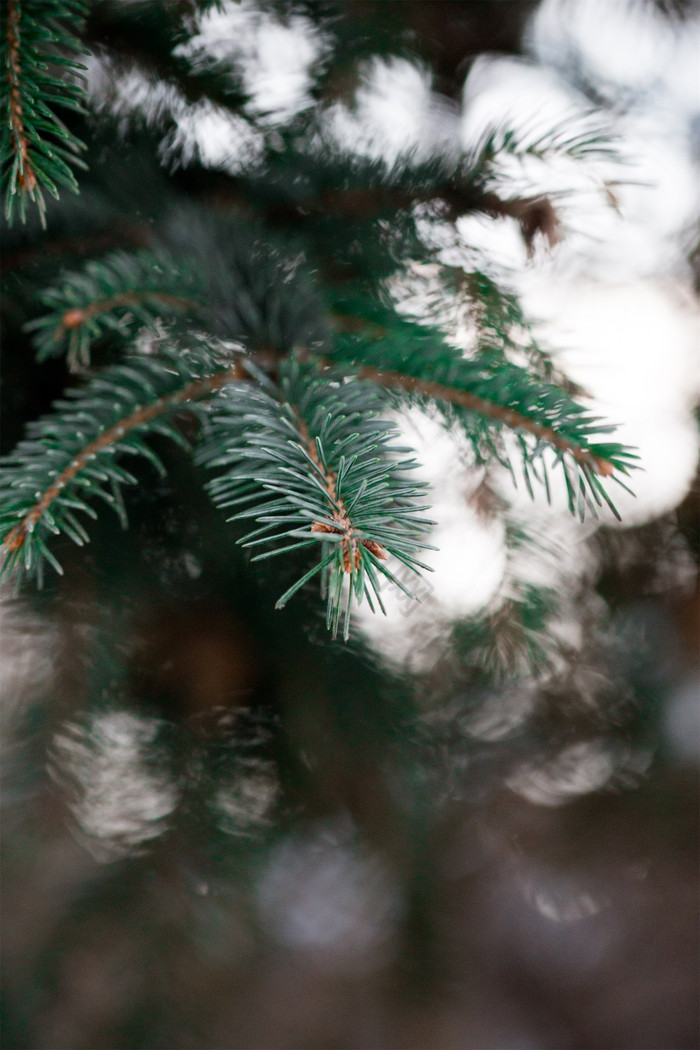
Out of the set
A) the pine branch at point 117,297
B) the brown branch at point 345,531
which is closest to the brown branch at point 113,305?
the pine branch at point 117,297

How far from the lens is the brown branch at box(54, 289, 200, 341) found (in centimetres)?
22

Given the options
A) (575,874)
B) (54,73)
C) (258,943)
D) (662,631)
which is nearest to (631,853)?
(575,874)

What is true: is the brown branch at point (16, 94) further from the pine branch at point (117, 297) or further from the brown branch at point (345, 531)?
the brown branch at point (345, 531)

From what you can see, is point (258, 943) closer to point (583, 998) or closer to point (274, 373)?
point (274, 373)

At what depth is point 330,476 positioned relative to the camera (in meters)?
0.19

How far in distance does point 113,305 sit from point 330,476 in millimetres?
120

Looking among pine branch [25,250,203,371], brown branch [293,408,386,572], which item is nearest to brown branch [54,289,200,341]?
pine branch [25,250,203,371]

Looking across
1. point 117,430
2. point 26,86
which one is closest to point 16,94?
point 26,86

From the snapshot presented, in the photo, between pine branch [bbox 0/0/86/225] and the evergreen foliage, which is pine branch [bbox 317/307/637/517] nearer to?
the evergreen foliage

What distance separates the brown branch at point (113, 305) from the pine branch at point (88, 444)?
0.07ft

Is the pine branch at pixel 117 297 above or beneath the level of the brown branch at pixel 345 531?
beneath

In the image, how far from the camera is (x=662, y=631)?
1.67 feet

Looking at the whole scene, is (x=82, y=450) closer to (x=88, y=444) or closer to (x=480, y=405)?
(x=88, y=444)

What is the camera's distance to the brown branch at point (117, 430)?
0.19 metres
